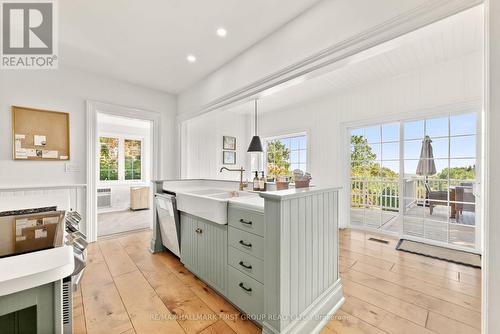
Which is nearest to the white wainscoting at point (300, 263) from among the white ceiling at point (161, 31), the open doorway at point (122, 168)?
the white ceiling at point (161, 31)

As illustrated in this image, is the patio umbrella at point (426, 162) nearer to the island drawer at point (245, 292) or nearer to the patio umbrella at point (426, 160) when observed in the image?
the patio umbrella at point (426, 160)

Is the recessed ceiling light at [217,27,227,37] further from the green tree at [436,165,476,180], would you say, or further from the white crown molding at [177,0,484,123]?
the green tree at [436,165,476,180]

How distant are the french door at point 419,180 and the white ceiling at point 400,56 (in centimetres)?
81

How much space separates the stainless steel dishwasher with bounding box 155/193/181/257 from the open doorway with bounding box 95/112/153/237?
2644 mm

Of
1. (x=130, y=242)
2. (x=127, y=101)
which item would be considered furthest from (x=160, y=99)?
(x=130, y=242)

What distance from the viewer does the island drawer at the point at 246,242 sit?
4.80 ft

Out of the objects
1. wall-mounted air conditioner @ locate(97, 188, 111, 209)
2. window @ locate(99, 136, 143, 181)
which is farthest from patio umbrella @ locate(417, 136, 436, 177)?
wall-mounted air conditioner @ locate(97, 188, 111, 209)

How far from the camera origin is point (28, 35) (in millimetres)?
2221

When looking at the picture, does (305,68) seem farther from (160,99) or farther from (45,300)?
(160,99)

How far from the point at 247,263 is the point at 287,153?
367 cm

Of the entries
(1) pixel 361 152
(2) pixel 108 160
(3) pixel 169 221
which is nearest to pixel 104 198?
(2) pixel 108 160

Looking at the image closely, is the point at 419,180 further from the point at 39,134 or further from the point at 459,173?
the point at 39,134

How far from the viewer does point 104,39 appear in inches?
92.8

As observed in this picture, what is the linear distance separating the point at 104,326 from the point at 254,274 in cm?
116
